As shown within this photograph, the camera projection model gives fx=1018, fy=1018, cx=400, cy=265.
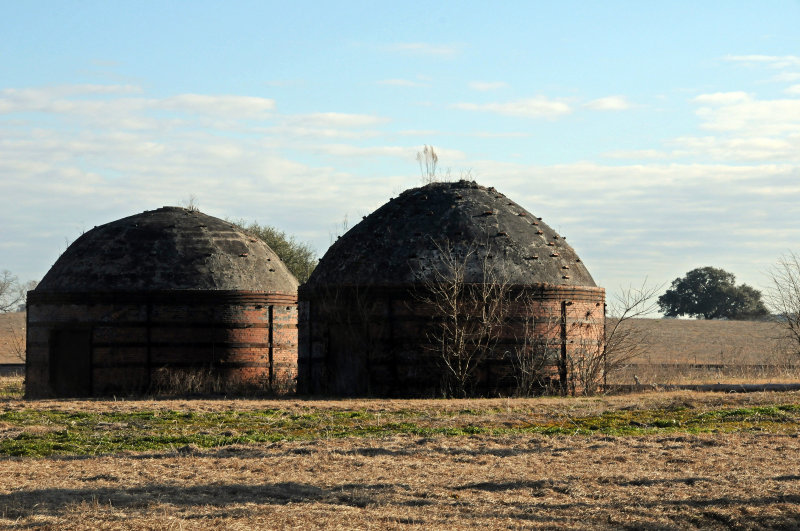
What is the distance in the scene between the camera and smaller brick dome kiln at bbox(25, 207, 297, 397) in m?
28.6

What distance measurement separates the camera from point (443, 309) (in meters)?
25.4

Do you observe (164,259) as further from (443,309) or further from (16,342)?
(16,342)

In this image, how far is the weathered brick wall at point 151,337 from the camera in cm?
2858

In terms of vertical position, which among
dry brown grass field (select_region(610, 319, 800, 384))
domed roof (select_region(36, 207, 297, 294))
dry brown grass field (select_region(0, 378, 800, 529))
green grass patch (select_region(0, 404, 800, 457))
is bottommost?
dry brown grass field (select_region(0, 378, 800, 529))

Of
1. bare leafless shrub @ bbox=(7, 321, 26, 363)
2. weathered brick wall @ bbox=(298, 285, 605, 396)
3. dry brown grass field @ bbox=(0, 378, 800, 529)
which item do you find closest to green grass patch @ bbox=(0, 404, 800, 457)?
dry brown grass field @ bbox=(0, 378, 800, 529)

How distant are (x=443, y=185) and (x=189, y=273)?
7.77 metres

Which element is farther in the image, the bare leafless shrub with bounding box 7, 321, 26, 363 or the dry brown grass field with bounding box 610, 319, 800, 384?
the bare leafless shrub with bounding box 7, 321, 26, 363

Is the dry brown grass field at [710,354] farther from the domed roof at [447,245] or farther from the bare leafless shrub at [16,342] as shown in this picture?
the bare leafless shrub at [16,342]

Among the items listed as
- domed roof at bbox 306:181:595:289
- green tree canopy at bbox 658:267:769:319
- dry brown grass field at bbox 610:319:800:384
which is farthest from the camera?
green tree canopy at bbox 658:267:769:319


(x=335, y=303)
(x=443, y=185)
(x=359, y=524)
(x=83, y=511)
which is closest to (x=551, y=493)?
(x=359, y=524)

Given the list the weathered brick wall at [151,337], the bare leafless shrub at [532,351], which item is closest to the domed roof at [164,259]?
the weathered brick wall at [151,337]

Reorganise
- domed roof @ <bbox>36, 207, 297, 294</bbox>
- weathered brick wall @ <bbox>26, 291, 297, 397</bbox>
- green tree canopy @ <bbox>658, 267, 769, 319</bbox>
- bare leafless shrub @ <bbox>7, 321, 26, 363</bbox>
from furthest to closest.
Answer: green tree canopy @ <bbox>658, 267, 769, 319</bbox>, bare leafless shrub @ <bbox>7, 321, 26, 363</bbox>, domed roof @ <bbox>36, 207, 297, 294</bbox>, weathered brick wall @ <bbox>26, 291, 297, 397</bbox>

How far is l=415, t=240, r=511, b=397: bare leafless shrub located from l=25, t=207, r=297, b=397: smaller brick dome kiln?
6.71 m

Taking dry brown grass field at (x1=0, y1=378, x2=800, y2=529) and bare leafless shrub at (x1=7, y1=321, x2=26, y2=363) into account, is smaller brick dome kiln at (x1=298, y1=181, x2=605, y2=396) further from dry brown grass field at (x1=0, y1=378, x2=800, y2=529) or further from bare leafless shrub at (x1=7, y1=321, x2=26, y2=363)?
bare leafless shrub at (x1=7, y1=321, x2=26, y2=363)
